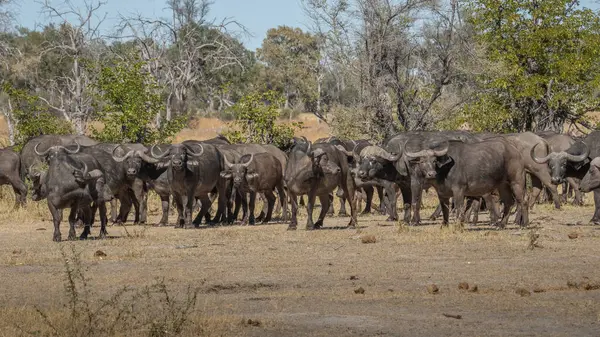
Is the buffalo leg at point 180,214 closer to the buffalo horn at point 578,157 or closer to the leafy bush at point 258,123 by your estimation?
the buffalo horn at point 578,157

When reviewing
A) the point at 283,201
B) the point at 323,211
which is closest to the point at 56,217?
the point at 323,211

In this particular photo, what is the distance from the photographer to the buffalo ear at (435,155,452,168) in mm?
18875

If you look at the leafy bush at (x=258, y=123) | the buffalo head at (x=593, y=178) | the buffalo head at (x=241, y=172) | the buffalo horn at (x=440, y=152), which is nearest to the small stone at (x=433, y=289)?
the buffalo horn at (x=440, y=152)

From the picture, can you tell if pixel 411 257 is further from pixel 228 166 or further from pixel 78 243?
pixel 228 166

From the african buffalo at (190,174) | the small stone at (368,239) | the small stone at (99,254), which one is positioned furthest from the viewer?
the african buffalo at (190,174)

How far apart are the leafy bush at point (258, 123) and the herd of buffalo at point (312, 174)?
620cm

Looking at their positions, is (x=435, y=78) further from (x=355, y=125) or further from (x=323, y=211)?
(x=323, y=211)

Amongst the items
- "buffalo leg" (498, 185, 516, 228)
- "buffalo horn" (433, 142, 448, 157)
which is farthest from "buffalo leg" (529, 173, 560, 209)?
"buffalo horn" (433, 142, 448, 157)

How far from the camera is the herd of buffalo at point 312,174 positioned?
18.5 meters

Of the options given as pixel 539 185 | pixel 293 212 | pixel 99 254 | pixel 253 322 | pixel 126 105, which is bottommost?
pixel 253 322

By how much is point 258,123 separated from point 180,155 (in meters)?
10.0

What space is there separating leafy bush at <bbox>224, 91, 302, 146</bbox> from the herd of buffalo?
6.20 meters

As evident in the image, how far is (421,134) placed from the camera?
23109mm

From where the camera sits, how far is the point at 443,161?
1889 centimetres
